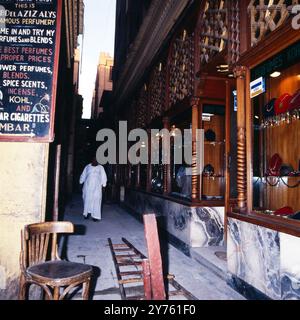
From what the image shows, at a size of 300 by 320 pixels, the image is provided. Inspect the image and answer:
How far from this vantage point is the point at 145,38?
27.1 feet

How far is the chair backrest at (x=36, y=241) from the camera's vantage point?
295 centimetres

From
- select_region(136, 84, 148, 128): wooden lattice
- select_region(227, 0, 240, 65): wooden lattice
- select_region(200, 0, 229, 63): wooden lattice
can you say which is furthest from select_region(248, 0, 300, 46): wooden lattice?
select_region(136, 84, 148, 128): wooden lattice

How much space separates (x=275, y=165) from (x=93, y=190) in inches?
237

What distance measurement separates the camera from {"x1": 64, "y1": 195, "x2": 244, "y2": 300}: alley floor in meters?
3.85

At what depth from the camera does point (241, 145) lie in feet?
13.3

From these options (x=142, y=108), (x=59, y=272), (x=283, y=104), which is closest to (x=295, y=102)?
(x=283, y=104)

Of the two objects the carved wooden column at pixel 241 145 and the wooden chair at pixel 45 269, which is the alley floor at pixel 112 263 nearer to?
the wooden chair at pixel 45 269

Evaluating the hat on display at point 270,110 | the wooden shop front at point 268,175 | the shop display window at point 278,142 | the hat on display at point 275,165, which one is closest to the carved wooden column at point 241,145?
the wooden shop front at point 268,175

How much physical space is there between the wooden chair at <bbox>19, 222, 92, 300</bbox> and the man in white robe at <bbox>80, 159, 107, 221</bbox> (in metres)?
6.20

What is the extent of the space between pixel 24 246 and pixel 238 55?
150 inches

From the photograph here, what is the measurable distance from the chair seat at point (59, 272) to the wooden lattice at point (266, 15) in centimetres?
351

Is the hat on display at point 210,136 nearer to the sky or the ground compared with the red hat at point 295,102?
nearer to the ground

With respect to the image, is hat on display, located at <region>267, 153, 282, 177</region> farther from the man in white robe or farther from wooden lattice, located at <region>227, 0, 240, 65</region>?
the man in white robe
